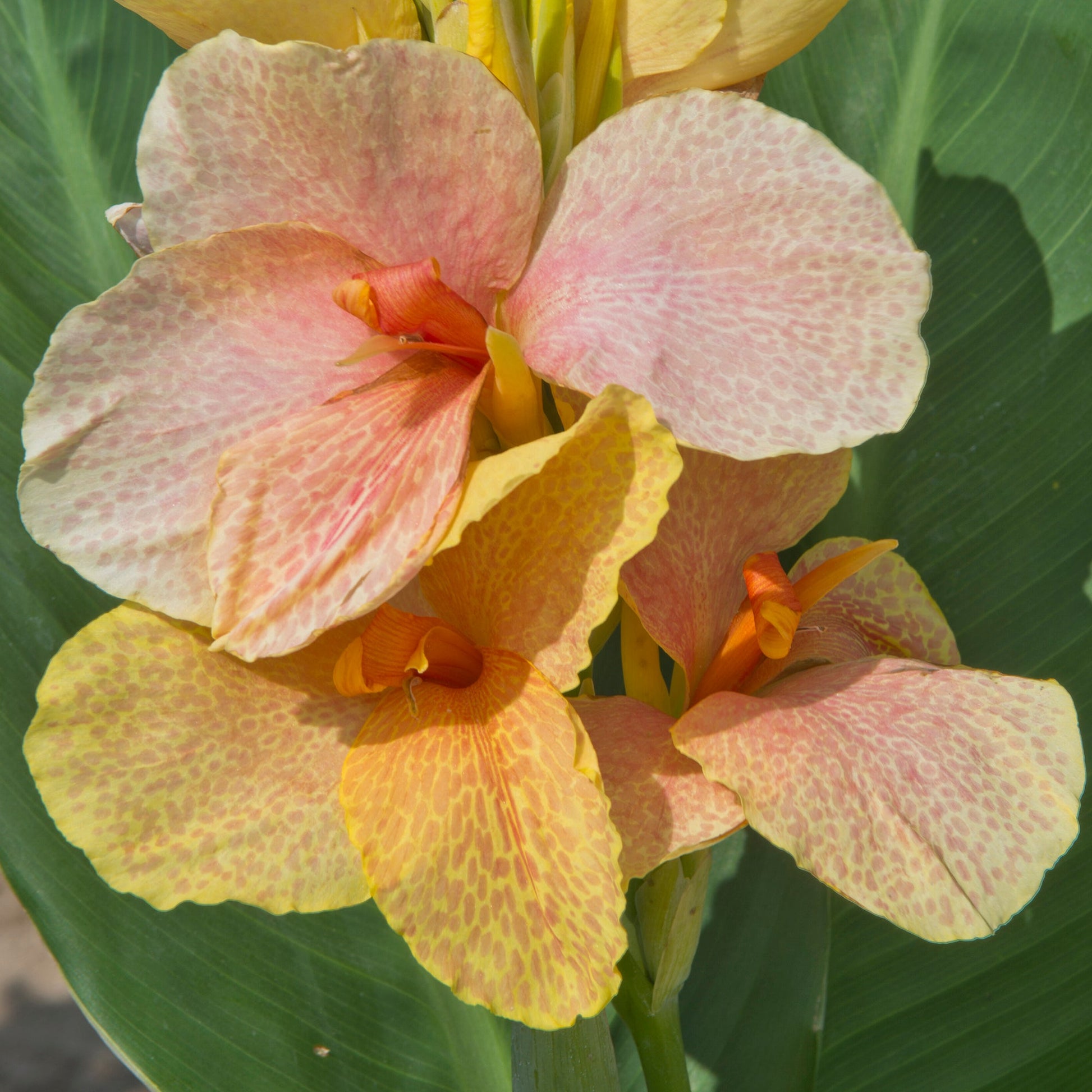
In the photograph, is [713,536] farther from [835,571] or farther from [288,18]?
[288,18]

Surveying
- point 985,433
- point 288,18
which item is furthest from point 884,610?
point 288,18

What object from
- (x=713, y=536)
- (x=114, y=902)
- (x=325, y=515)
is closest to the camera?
(x=325, y=515)

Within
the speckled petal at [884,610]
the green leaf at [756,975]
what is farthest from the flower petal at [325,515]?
the green leaf at [756,975]

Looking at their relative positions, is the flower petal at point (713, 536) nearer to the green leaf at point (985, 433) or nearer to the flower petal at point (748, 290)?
the flower petal at point (748, 290)

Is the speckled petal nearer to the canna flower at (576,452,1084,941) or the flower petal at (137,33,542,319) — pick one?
the canna flower at (576,452,1084,941)

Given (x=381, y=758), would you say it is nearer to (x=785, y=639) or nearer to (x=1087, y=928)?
(x=785, y=639)

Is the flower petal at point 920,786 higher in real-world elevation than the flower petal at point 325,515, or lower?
lower
